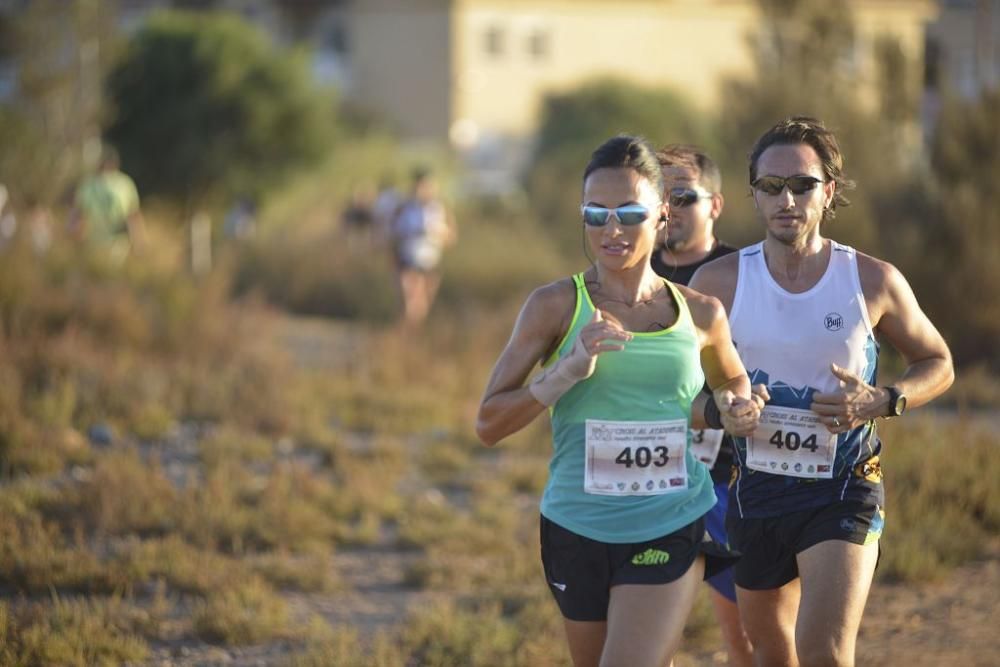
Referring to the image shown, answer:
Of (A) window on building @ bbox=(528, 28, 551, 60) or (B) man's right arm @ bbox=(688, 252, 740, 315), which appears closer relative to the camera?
(B) man's right arm @ bbox=(688, 252, 740, 315)

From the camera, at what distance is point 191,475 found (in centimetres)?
947

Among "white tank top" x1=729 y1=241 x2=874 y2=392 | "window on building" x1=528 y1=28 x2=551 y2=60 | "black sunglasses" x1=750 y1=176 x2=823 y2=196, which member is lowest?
"white tank top" x1=729 y1=241 x2=874 y2=392

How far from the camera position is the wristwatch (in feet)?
14.9

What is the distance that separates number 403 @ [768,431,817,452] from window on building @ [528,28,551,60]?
4263 cm

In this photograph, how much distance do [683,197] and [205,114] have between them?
20739 mm

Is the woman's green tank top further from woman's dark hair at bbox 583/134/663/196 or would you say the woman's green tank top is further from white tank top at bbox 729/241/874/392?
white tank top at bbox 729/241/874/392

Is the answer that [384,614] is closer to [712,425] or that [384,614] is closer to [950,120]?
[712,425]

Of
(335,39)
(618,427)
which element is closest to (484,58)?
(335,39)

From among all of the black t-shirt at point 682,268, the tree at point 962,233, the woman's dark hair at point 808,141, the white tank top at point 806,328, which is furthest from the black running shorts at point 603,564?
the tree at point 962,233

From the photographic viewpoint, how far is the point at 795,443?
4699mm

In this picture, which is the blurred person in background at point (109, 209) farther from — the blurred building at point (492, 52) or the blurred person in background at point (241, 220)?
the blurred building at point (492, 52)

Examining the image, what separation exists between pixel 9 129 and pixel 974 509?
576 inches

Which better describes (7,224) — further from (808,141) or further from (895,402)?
(895,402)

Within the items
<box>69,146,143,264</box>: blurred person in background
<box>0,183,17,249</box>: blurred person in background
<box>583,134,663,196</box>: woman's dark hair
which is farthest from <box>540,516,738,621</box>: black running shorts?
<box>69,146,143,264</box>: blurred person in background
